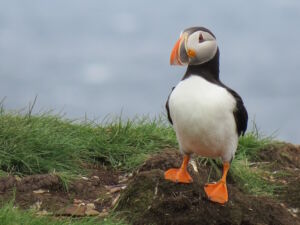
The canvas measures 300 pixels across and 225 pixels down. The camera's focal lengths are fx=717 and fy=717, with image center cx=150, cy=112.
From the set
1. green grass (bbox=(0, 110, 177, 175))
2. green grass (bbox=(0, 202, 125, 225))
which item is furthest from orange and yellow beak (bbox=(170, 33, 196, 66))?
green grass (bbox=(0, 110, 177, 175))

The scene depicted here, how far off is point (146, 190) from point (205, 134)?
3.43ft

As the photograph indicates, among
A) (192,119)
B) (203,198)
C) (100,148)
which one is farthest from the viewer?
(100,148)

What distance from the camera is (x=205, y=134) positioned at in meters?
5.18

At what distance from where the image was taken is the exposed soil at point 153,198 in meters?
5.84

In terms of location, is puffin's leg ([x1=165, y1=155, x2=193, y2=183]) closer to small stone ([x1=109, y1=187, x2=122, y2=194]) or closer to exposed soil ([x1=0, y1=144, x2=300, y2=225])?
exposed soil ([x1=0, y1=144, x2=300, y2=225])

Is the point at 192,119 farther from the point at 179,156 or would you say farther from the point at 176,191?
the point at 179,156

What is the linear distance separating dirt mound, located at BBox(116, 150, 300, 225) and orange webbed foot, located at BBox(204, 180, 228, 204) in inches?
3.6

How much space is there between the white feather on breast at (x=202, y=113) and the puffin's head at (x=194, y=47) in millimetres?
149

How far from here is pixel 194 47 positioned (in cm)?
521

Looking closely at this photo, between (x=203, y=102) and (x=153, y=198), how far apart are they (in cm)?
122

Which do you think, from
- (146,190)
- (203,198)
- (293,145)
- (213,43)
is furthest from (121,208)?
(293,145)

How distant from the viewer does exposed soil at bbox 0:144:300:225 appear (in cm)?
584

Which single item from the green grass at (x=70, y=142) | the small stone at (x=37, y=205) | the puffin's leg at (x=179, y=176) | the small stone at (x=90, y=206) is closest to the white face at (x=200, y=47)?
the puffin's leg at (x=179, y=176)

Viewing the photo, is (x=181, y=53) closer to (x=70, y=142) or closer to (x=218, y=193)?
(x=218, y=193)
